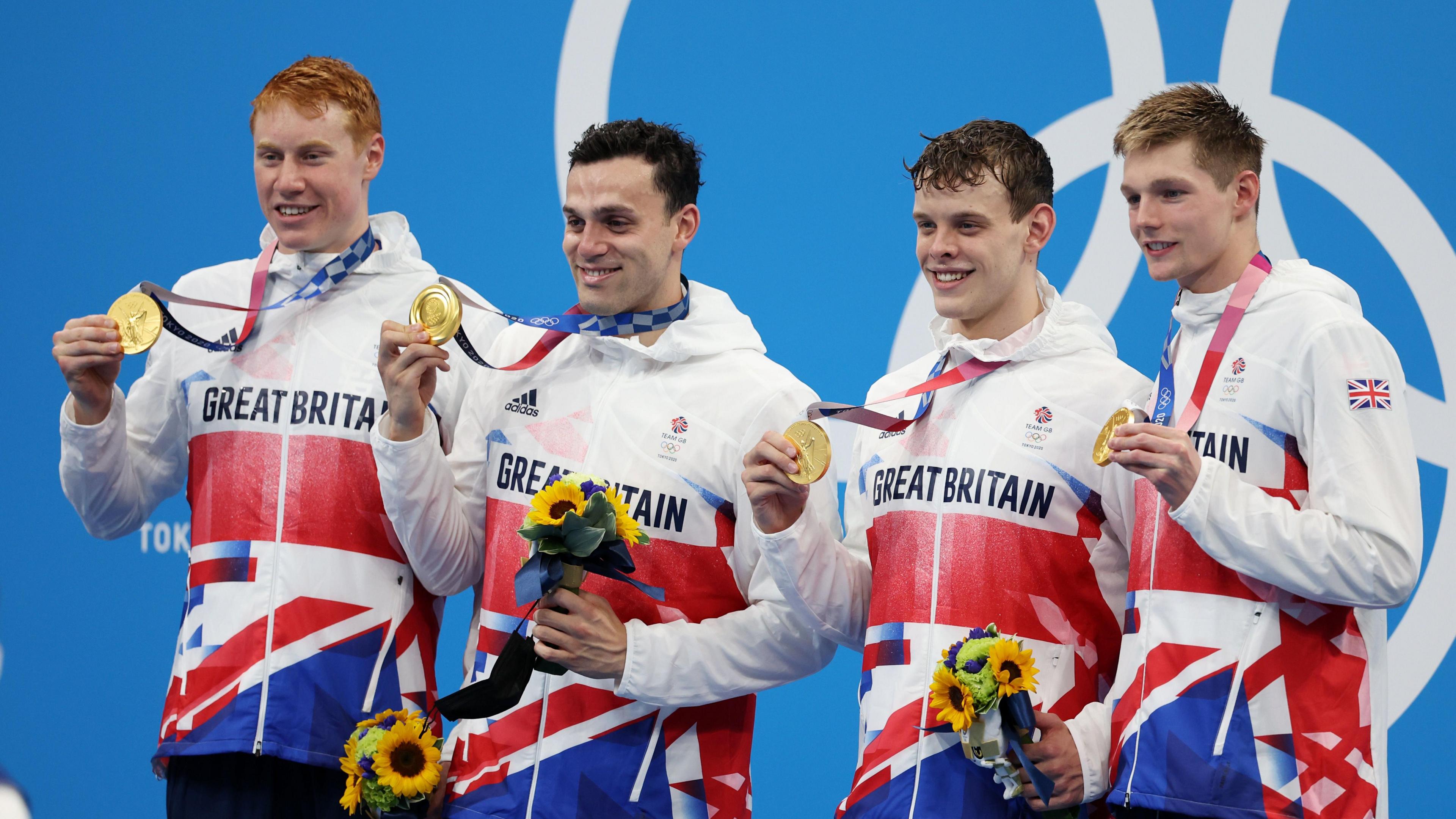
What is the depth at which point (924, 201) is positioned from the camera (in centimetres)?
279

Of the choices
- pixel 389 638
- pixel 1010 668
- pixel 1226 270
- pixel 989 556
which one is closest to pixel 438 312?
pixel 389 638

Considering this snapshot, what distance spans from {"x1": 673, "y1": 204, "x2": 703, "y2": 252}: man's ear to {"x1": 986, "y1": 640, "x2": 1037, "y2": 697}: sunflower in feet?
3.82

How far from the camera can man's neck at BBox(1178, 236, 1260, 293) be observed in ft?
8.49

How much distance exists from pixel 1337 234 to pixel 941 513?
6.53 feet

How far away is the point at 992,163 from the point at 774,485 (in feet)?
2.64

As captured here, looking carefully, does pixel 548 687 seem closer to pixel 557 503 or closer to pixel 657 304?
pixel 557 503

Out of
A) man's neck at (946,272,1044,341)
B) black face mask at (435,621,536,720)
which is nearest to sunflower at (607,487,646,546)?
black face mask at (435,621,536,720)

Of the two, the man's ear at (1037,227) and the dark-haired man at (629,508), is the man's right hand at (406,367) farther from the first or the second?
the man's ear at (1037,227)

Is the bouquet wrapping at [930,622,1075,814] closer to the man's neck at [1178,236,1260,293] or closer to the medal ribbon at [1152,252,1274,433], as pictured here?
the medal ribbon at [1152,252,1274,433]

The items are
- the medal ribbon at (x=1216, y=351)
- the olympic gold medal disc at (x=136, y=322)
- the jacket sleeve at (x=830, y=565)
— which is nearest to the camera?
the medal ribbon at (x=1216, y=351)

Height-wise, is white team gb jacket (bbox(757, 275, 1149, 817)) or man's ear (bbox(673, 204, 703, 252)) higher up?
man's ear (bbox(673, 204, 703, 252))

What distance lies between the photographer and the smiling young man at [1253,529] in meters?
2.32

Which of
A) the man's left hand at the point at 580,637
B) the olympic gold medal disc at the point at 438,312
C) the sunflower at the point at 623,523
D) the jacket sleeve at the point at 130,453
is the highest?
the olympic gold medal disc at the point at 438,312

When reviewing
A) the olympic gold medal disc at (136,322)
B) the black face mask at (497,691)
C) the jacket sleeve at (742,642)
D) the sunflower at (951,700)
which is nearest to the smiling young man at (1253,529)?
the sunflower at (951,700)
